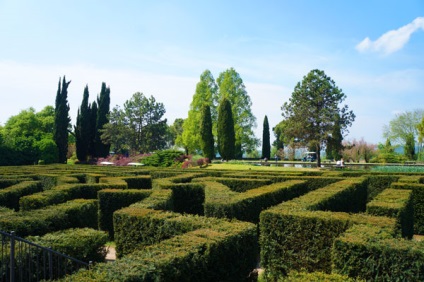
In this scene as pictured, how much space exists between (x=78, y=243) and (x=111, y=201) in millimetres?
4401

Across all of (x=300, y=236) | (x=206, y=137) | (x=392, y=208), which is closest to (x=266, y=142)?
(x=206, y=137)

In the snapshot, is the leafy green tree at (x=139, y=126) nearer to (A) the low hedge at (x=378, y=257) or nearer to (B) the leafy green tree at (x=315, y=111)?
(B) the leafy green tree at (x=315, y=111)

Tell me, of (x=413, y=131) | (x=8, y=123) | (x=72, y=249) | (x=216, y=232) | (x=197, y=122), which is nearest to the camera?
(x=216, y=232)

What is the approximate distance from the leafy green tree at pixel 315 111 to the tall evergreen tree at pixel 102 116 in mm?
28161

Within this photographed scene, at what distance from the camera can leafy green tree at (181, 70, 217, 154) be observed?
48.9m

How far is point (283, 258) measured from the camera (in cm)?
727

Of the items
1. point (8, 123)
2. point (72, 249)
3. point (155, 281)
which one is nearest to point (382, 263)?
point (155, 281)

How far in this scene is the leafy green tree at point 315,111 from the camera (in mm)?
36844

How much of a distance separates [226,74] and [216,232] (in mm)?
44977

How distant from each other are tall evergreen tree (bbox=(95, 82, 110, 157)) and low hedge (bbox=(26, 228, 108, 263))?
4613cm

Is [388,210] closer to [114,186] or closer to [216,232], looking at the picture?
[216,232]

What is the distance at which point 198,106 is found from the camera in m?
Answer: 50.0

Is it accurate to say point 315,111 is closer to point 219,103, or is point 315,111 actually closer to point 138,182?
point 219,103

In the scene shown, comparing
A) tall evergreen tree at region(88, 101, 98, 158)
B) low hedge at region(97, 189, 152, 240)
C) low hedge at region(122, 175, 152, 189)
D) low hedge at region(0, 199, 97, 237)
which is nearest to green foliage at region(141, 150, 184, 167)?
tall evergreen tree at region(88, 101, 98, 158)
